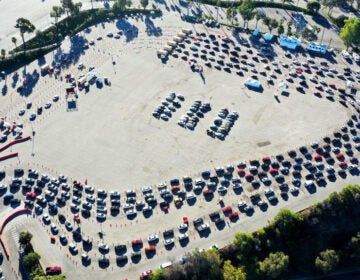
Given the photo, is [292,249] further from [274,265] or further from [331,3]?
[331,3]

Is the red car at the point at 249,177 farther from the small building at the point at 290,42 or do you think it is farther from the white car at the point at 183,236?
the small building at the point at 290,42

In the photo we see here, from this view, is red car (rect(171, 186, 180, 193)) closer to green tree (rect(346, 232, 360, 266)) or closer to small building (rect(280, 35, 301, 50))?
green tree (rect(346, 232, 360, 266))

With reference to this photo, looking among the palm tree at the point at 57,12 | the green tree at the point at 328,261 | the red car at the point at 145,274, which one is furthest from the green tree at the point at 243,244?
the palm tree at the point at 57,12

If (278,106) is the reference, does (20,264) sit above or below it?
below

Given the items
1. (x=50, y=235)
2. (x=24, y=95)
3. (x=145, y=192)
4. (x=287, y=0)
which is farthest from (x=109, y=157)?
(x=287, y=0)

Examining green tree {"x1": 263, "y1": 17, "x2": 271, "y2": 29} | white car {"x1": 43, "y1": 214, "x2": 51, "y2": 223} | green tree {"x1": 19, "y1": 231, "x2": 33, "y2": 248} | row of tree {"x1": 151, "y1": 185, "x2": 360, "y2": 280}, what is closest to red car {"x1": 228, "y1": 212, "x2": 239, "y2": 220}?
row of tree {"x1": 151, "y1": 185, "x2": 360, "y2": 280}

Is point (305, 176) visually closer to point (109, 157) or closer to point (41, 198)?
point (109, 157)
